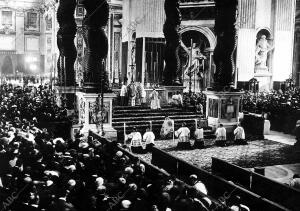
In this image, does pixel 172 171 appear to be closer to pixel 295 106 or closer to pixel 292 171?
pixel 292 171

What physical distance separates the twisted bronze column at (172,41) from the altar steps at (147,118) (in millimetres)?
2122

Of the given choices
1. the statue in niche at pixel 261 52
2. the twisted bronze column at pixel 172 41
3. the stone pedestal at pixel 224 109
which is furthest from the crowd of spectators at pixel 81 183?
the statue in niche at pixel 261 52

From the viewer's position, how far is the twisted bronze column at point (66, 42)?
65.7ft

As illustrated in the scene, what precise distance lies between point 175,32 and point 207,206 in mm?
15891

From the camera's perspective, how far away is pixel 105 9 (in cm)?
1512

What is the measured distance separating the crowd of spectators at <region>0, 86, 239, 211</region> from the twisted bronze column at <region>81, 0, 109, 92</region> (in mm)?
4833

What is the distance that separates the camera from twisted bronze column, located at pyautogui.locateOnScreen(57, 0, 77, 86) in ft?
65.7

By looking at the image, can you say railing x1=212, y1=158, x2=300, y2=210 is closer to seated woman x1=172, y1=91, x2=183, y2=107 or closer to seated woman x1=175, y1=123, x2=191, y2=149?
seated woman x1=175, y1=123, x2=191, y2=149

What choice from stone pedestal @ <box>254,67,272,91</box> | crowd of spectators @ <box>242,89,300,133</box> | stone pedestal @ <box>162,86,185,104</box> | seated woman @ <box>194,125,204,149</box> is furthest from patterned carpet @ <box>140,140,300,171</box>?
stone pedestal @ <box>254,67,272,91</box>

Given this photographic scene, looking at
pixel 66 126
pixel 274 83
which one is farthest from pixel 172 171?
pixel 274 83

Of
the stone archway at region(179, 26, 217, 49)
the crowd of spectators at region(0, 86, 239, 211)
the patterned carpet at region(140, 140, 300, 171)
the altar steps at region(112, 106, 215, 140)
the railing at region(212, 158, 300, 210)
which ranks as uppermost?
the stone archway at region(179, 26, 217, 49)

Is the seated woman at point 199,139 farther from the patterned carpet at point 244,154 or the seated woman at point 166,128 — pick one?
the seated woman at point 166,128

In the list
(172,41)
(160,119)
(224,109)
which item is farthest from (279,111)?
(172,41)

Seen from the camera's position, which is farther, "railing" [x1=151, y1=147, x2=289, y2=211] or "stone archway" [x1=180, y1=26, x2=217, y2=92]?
"stone archway" [x1=180, y1=26, x2=217, y2=92]
